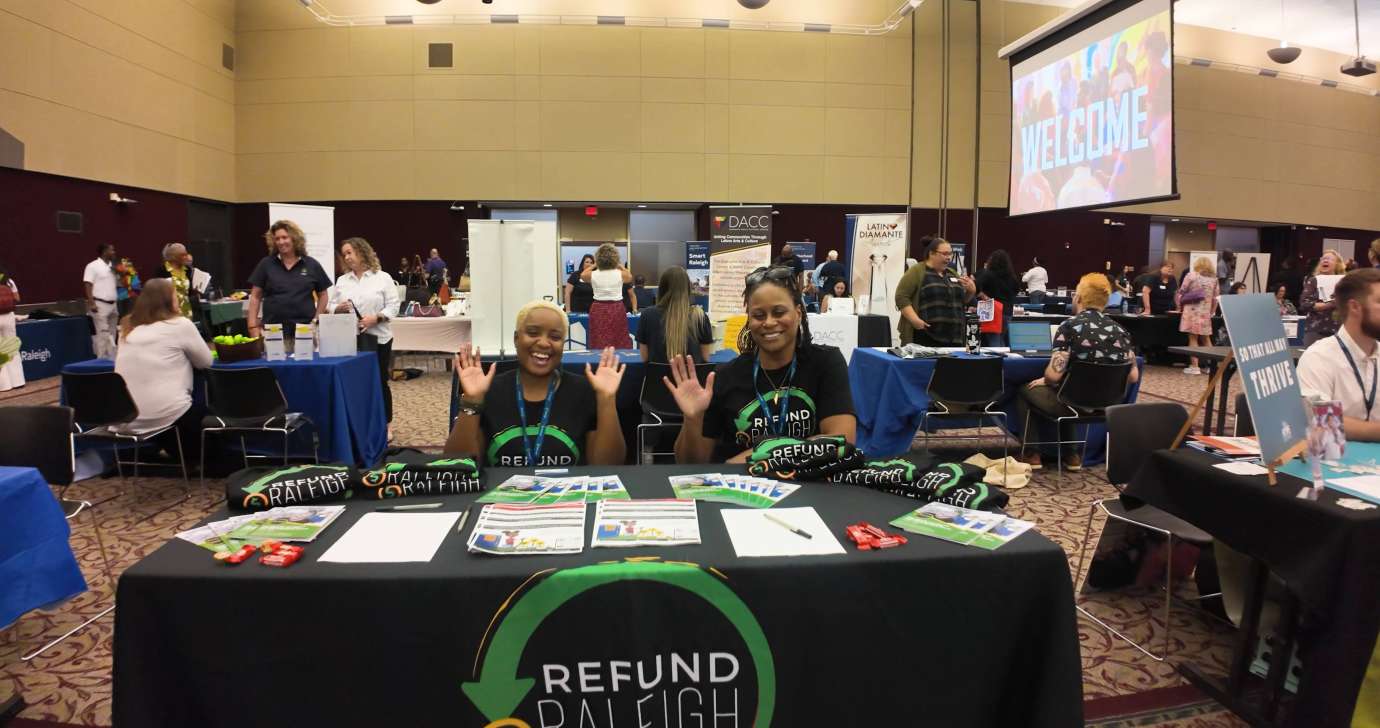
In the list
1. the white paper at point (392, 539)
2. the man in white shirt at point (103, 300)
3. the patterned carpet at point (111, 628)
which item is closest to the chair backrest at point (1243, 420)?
the patterned carpet at point (111, 628)

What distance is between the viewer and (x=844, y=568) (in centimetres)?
130

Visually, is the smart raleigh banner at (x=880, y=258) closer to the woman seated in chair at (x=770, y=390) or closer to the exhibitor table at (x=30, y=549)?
the woman seated in chair at (x=770, y=390)

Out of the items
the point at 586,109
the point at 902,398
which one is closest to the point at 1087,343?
the point at 902,398

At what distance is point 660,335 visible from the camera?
4117mm

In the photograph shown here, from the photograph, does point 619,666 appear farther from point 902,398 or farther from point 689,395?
point 902,398

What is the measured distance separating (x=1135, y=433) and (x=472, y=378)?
2.36 metres

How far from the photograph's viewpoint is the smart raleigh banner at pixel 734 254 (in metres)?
6.43

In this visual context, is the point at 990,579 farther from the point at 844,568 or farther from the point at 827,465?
the point at 827,465

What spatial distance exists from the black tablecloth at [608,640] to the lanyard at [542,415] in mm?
708

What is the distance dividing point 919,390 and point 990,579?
337 centimetres

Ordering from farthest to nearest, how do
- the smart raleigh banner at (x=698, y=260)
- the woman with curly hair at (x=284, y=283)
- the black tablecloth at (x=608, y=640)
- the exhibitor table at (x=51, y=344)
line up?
the smart raleigh banner at (x=698, y=260), the exhibitor table at (x=51, y=344), the woman with curly hair at (x=284, y=283), the black tablecloth at (x=608, y=640)

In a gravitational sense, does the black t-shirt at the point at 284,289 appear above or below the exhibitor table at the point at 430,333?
above

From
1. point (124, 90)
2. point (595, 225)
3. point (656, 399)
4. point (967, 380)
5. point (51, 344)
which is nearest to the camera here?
point (656, 399)

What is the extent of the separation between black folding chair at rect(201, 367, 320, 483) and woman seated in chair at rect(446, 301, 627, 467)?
2404mm
